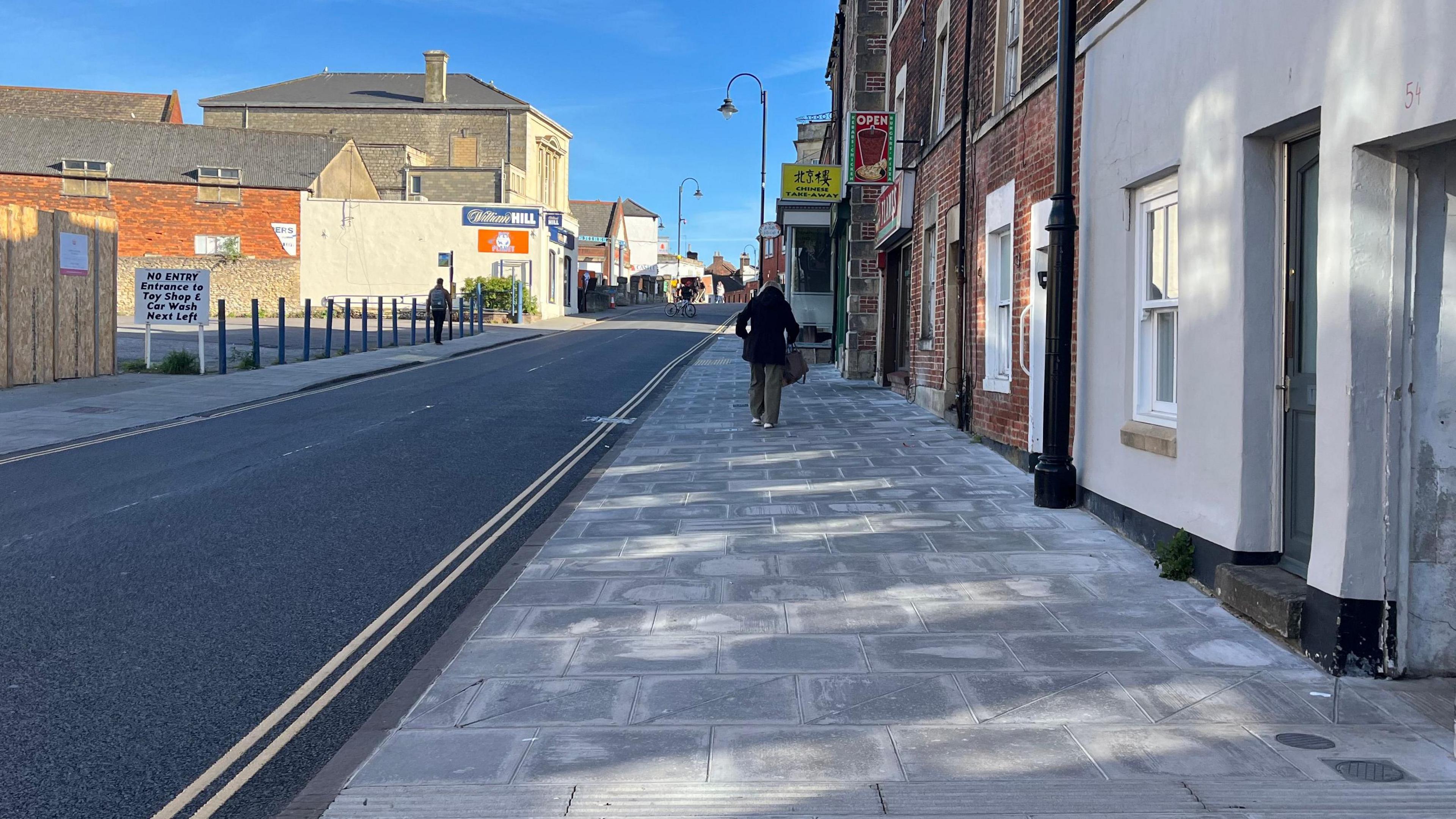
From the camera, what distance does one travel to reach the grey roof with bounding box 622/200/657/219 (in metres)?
111

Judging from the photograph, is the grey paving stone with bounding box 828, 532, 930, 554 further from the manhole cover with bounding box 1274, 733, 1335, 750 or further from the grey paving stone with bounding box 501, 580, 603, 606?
the manhole cover with bounding box 1274, 733, 1335, 750

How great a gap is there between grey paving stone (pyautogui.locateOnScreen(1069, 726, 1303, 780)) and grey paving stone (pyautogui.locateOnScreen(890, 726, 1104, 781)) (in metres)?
0.08

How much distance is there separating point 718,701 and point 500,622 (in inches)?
60.3

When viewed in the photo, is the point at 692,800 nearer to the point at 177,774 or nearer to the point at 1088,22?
the point at 177,774

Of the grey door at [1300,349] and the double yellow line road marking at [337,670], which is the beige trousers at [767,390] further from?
the grey door at [1300,349]

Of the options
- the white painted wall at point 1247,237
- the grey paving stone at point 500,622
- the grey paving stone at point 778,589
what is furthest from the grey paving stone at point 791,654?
the white painted wall at point 1247,237

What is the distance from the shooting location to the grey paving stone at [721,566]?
641cm

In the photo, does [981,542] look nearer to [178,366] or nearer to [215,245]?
[178,366]

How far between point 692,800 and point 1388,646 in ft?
9.73

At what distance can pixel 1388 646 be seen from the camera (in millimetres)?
4566

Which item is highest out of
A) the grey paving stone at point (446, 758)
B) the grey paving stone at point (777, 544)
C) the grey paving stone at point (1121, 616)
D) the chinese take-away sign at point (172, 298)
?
the chinese take-away sign at point (172, 298)

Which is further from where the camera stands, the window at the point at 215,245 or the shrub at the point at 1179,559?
the window at the point at 215,245

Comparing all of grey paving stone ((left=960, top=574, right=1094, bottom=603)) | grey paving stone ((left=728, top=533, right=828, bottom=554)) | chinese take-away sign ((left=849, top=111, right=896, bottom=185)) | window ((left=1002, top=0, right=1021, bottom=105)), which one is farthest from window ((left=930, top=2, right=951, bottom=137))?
grey paving stone ((left=960, top=574, right=1094, bottom=603))

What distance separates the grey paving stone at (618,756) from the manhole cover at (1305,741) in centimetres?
198
